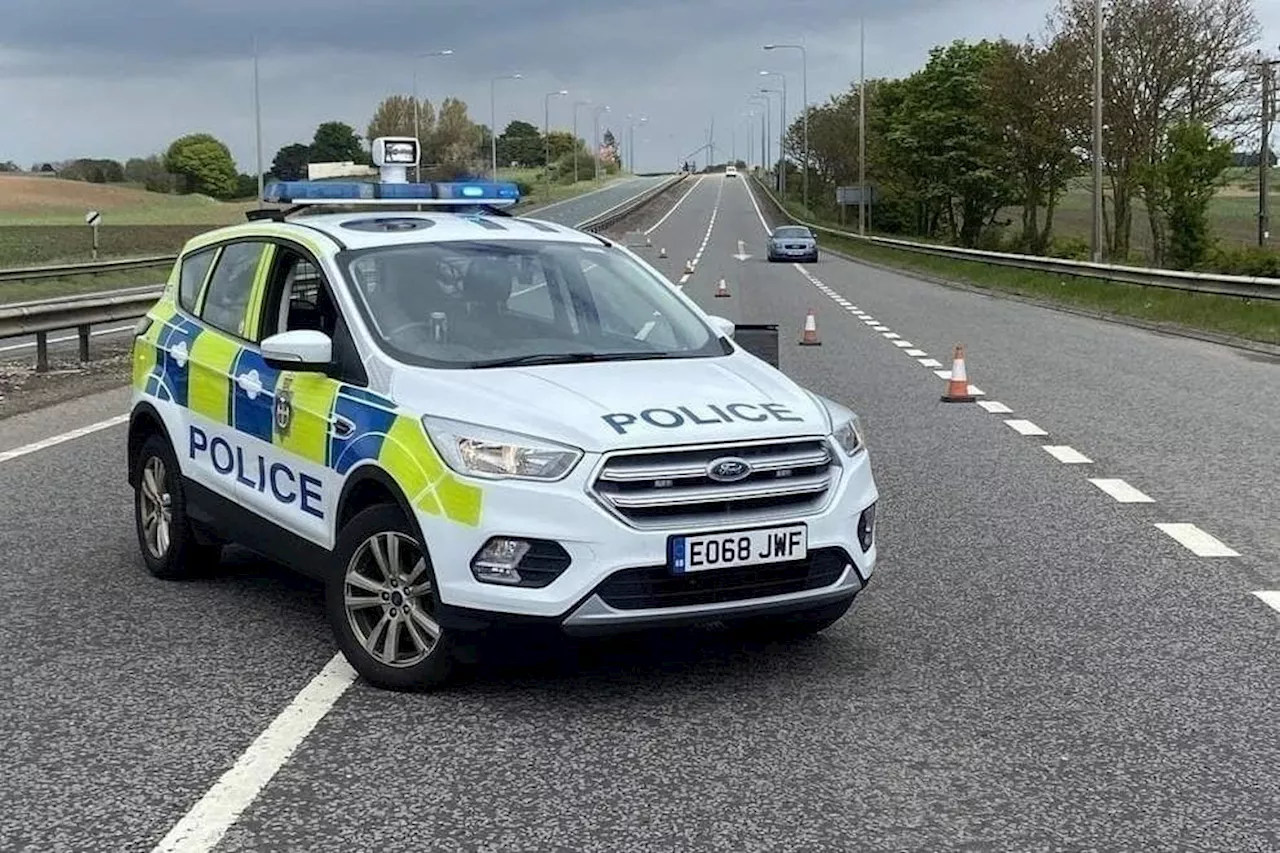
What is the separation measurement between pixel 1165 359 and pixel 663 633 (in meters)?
13.4

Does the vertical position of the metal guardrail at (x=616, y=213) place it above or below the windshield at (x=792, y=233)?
above

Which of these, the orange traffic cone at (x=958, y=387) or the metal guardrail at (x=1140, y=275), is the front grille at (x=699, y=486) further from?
the metal guardrail at (x=1140, y=275)

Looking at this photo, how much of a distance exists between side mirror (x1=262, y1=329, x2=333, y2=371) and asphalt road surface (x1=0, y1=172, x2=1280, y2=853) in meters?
1.09

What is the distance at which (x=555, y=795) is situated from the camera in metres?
4.55

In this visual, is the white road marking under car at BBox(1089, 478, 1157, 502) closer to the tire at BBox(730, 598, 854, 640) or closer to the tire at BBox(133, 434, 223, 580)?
the tire at BBox(730, 598, 854, 640)

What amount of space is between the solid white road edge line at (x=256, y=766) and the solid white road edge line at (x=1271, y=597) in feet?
12.4

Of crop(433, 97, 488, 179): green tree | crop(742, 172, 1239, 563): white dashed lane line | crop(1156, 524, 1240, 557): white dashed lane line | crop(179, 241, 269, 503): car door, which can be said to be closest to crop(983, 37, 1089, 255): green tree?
crop(742, 172, 1239, 563): white dashed lane line

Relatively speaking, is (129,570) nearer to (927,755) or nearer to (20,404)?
(927,755)

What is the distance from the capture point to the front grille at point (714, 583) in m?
5.16

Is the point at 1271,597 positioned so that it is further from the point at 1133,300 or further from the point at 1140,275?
the point at 1140,275

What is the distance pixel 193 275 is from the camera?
7.69 metres

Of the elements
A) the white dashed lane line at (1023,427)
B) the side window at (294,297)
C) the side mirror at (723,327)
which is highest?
the side window at (294,297)

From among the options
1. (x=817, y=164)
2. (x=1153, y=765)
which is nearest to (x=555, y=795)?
(x=1153, y=765)

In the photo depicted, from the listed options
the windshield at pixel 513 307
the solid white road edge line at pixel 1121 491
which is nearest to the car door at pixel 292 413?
Answer: the windshield at pixel 513 307
